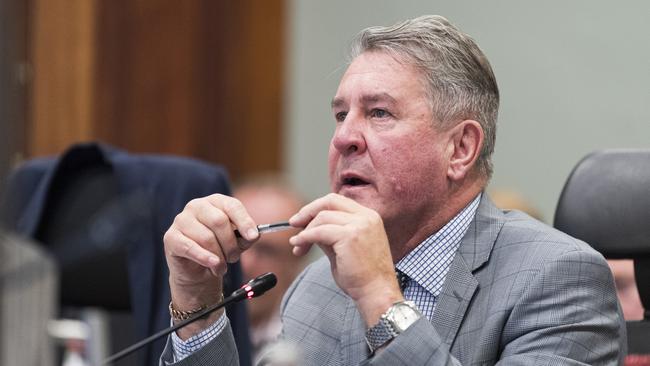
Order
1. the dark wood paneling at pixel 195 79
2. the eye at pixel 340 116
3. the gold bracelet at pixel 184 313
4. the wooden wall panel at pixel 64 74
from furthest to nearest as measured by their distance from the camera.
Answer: the dark wood paneling at pixel 195 79
the wooden wall panel at pixel 64 74
the eye at pixel 340 116
the gold bracelet at pixel 184 313

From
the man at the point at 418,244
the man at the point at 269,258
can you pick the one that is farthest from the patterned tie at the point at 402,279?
the man at the point at 269,258

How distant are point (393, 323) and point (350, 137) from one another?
1.34 ft

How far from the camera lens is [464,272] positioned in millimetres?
1756

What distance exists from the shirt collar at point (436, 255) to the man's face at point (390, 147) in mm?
48

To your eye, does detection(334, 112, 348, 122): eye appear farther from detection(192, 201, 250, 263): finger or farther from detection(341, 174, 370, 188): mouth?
detection(192, 201, 250, 263): finger

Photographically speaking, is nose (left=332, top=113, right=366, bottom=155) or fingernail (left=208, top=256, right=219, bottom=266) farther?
nose (left=332, top=113, right=366, bottom=155)

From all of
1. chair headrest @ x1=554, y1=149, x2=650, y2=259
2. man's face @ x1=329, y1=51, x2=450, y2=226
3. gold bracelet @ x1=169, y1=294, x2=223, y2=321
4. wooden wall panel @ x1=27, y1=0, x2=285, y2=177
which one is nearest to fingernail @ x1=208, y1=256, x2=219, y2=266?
gold bracelet @ x1=169, y1=294, x2=223, y2=321

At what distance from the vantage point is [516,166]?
347 cm

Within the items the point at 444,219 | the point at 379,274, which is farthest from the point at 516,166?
the point at 379,274

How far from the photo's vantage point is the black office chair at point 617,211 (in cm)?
192

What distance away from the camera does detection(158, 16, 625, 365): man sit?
1588mm

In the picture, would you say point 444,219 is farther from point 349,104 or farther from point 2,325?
point 2,325

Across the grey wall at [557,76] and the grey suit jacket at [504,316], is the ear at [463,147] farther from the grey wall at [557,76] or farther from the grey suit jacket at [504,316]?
the grey wall at [557,76]

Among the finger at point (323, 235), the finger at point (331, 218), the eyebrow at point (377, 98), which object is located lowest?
the finger at point (323, 235)
